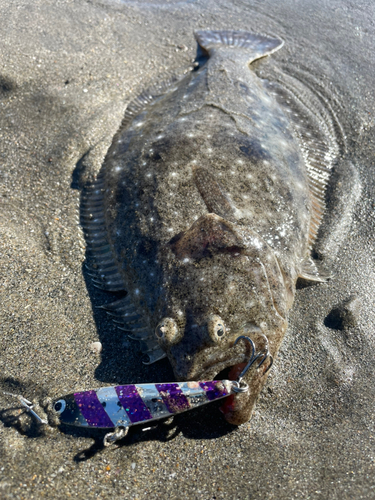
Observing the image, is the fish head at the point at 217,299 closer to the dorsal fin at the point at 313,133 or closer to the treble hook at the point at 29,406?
the treble hook at the point at 29,406

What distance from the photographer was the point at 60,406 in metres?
2.46

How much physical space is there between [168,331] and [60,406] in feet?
2.79

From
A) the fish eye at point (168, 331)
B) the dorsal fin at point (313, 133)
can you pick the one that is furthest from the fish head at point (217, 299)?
the dorsal fin at point (313, 133)

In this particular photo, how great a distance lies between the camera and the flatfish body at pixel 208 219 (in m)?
2.55

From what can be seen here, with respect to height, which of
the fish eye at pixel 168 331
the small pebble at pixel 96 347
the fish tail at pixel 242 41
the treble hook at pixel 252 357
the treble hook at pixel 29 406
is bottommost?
the treble hook at pixel 29 406

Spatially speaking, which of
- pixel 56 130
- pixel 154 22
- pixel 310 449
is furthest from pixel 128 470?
pixel 154 22

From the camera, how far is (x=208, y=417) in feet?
8.54

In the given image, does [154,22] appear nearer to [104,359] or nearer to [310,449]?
[104,359]

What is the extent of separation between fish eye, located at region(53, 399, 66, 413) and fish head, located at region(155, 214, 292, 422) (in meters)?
Answer: 0.74

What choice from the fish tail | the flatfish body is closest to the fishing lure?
the flatfish body

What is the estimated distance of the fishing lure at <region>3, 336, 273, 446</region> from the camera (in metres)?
2.36

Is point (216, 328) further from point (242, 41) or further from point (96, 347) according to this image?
point (242, 41)

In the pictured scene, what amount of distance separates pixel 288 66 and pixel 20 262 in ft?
15.4

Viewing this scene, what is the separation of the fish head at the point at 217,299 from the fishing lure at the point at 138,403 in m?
0.12
